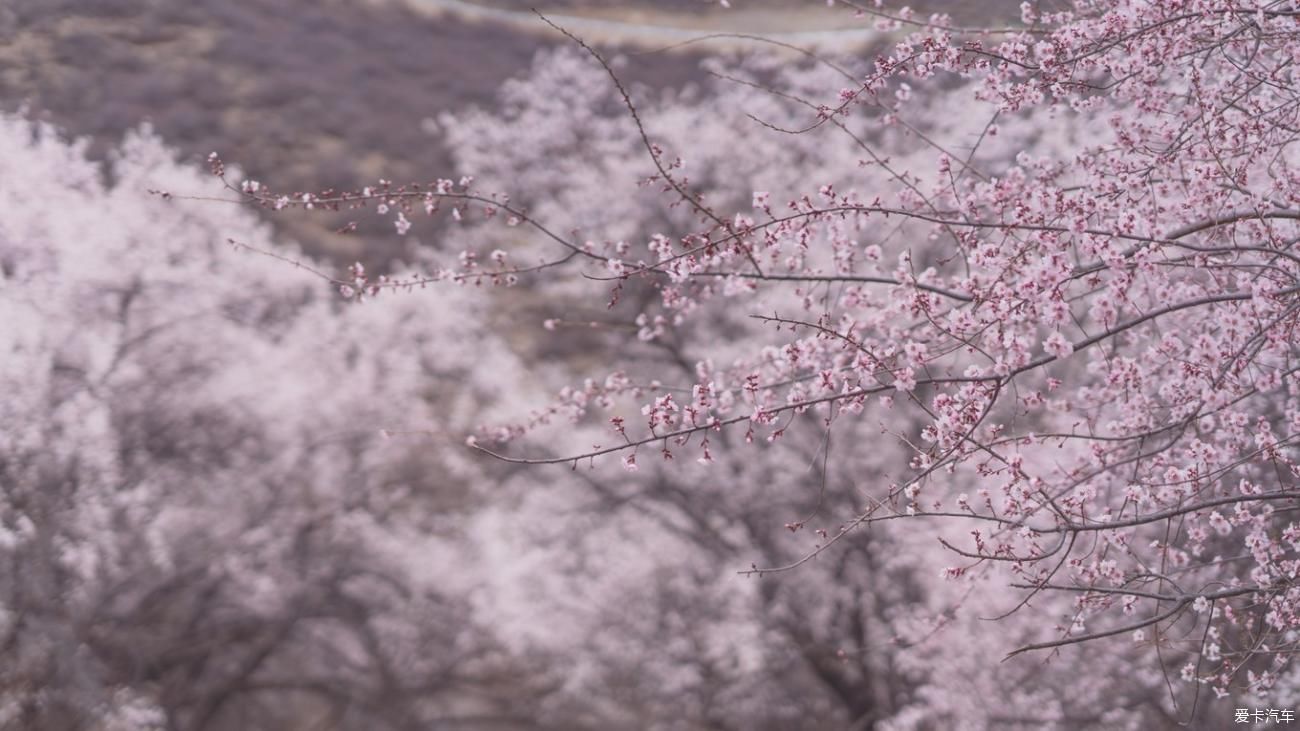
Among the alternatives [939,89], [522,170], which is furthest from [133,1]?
[939,89]

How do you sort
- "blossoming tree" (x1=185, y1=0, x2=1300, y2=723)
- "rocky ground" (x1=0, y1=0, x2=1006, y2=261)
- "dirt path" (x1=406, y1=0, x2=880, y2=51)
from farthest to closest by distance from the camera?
"dirt path" (x1=406, y1=0, x2=880, y2=51), "rocky ground" (x1=0, y1=0, x2=1006, y2=261), "blossoming tree" (x1=185, y1=0, x2=1300, y2=723)

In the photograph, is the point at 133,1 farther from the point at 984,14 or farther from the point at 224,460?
the point at 984,14

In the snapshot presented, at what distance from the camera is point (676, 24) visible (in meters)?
6.78

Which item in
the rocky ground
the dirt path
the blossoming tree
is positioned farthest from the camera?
the dirt path

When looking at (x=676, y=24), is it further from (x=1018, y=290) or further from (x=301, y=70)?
(x=1018, y=290)

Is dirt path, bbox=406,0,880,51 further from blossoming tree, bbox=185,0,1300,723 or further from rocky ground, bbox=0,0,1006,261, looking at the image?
blossoming tree, bbox=185,0,1300,723

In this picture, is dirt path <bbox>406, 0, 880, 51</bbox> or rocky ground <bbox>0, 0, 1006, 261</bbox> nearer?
rocky ground <bbox>0, 0, 1006, 261</bbox>

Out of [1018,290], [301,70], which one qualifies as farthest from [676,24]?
[1018,290]

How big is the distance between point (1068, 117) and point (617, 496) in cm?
379

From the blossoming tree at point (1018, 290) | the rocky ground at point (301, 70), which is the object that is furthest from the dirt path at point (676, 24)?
the blossoming tree at point (1018, 290)

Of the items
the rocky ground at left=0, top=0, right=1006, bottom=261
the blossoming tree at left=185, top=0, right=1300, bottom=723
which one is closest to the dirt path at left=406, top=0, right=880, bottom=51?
the rocky ground at left=0, top=0, right=1006, bottom=261

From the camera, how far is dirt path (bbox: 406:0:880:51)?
6.50 meters

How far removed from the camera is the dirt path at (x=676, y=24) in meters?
6.50

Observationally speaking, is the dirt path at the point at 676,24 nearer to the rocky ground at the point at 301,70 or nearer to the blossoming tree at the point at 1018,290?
the rocky ground at the point at 301,70
